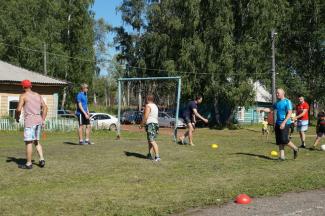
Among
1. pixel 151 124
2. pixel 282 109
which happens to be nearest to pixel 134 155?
pixel 151 124

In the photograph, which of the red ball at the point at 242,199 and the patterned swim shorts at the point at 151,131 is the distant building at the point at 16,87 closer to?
the patterned swim shorts at the point at 151,131

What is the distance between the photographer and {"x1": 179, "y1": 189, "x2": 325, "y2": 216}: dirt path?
7168 millimetres

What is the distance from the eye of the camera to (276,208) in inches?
296

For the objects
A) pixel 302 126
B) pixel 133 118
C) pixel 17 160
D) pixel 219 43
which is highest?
pixel 219 43

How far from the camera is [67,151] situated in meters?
13.7

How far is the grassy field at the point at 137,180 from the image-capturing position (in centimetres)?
755

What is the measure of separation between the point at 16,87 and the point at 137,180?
2433 centimetres

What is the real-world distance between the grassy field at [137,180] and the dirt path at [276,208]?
34cm

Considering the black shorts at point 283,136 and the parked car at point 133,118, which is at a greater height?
the parked car at point 133,118

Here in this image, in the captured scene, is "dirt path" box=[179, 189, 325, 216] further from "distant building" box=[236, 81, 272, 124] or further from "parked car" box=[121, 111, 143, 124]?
"distant building" box=[236, 81, 272, 124]

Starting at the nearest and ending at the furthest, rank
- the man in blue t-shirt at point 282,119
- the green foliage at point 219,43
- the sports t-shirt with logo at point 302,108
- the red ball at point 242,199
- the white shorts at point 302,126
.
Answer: the red ball at point 242,199, the man in blue t-shirt at point 282,119, the sports t-shirt with logo at point 302,108, the white shorts at point 302,126, the green foliage at point 219,43

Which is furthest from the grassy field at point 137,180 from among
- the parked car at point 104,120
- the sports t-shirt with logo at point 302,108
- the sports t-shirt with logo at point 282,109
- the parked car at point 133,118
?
the parked car at point 104,120

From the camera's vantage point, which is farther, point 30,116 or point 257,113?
point 257,113

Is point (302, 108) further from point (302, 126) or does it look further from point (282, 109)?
point (282, 109)
